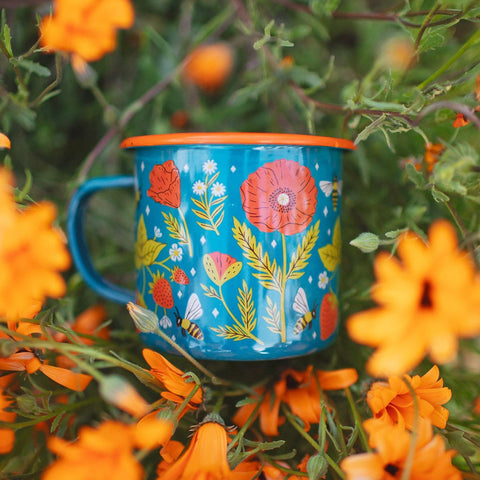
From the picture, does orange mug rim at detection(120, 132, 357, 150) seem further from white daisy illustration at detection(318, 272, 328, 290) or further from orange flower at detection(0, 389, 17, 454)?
orange flower at detection(0, 389, 17, 454)

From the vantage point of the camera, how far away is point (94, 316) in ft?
1.78

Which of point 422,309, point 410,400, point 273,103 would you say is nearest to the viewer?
point 422,309

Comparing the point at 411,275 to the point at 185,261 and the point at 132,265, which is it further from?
Result: the point at 132,265

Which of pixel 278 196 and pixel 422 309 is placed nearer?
pixel 422 309

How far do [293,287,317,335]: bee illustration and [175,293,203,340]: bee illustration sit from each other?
80mm

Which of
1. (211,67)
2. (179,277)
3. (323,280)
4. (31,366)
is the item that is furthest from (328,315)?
(211,67)

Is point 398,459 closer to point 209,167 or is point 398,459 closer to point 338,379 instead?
point 338,379

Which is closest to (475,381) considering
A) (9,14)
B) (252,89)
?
(252,89)

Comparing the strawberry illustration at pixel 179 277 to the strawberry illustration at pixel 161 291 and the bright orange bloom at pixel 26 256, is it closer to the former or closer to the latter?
the strawberry illustration at pixel 161 291

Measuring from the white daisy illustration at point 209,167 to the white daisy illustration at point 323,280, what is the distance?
130mm

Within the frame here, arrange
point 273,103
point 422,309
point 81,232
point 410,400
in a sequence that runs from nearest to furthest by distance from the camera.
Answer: point 422,309 → point 410,400 → point 81,232 → point 273,103

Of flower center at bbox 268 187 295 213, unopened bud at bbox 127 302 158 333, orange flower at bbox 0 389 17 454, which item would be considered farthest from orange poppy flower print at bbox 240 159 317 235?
orange flower at bbox 0 389 17 454

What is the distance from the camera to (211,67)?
687mm

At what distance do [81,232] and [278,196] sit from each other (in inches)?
8.8
